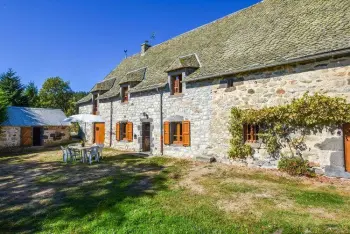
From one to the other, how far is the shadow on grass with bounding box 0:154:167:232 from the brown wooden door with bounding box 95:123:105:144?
7.79 metres

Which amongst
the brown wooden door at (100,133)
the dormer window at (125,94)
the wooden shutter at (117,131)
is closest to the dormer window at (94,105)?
the brown wooden door at (100,133)

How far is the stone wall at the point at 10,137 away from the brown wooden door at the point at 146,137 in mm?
11355

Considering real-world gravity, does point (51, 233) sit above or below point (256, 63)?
below

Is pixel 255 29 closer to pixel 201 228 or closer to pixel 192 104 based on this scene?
pixel 192 104

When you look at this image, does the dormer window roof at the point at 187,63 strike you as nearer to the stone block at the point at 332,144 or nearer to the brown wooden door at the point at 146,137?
the brown wooden door at the point at 146,137

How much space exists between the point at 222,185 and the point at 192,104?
222 inches

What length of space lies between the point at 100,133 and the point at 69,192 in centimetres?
1270

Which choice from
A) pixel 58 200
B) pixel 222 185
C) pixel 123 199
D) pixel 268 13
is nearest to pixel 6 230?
pixel 58 200

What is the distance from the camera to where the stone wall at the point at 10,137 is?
57.6 feet

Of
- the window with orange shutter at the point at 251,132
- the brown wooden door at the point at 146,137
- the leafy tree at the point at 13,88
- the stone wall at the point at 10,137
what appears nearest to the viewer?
the window with orange shutter at the point at 251,132

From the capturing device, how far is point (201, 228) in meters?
4.51

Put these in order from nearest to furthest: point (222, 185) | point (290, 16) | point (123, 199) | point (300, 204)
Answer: point (300, 204)
point (123, 199)
point (222, 185)
point (290, 16)

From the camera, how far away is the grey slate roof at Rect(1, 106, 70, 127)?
60.4 feet

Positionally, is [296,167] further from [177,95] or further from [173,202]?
[177,95]
